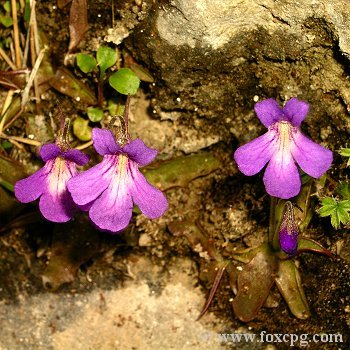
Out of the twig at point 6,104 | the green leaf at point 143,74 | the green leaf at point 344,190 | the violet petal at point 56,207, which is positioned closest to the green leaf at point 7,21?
the twig at point 6,104

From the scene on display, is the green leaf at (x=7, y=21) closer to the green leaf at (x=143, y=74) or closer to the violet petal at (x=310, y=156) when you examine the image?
the green leaf at (x=143, y=74)

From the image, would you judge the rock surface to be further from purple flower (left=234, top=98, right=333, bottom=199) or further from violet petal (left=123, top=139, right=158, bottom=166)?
violet petal (left=123, top=139, right=158, bottom=166)

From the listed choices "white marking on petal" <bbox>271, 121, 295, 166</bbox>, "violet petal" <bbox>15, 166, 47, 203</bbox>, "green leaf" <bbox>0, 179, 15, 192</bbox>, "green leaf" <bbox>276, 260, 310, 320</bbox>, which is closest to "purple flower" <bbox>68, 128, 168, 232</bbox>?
"violet petal" <bbox>15, 166, 47, 203</bbox>

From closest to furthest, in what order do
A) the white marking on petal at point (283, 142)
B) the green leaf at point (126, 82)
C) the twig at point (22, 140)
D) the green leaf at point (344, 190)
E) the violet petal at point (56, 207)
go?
the white marking on petal at point (283, 142) → the violet petal at point (56, 207) → the green leaf at point (344, 190) → the green leaf at point (126, 82) → the twig at point (22, 140)

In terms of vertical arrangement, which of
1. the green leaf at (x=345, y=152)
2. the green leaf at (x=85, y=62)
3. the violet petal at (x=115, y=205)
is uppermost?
the green leaf at (x=85, y=62)

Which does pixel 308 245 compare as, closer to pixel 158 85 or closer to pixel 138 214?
pixel 138 214

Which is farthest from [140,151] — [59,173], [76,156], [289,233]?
[289,233]
